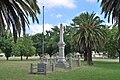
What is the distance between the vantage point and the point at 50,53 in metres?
94.1

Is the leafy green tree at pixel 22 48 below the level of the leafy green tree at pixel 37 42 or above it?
below

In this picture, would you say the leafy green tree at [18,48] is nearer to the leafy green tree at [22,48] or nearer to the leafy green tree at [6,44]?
the leafy green tree at [22,48]

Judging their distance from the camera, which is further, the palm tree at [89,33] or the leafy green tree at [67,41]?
the leafy green tree at [67,41]

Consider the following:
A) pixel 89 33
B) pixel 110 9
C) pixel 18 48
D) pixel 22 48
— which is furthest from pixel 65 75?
pixel 22 48

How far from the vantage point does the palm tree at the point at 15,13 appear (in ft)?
70.2

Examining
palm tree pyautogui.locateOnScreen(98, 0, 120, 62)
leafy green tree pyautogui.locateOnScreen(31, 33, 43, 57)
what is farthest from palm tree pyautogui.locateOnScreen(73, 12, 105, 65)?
leafy green tree pyautogui.locateOnScreen(31, 33, 43, 57)

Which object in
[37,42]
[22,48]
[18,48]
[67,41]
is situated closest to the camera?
[67,41]

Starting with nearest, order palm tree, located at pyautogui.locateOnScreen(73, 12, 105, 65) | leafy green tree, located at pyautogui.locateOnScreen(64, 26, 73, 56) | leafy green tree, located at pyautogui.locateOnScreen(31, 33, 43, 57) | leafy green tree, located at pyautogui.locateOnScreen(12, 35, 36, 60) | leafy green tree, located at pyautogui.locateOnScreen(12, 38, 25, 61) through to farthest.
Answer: palm tree, located at pyautogui.locateOnScreen(73, 12, 105, 65), leafy green tree, located at pyautogui.locateOnScreen(64, 26, 73, 56), leafy green tree, located at pyautogui.locateOnScreen(12, 38, 25, 61), leafy green tree, located at pyautogui.locateOnScreen(12, 35, 36, 60), leafy green tree, located at pyautogui.locateOnScreen(31, 33, 43, 57)

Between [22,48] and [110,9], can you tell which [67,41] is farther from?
[110,9]

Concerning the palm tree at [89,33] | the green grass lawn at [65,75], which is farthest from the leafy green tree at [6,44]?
the green grass lawn at [65,75]

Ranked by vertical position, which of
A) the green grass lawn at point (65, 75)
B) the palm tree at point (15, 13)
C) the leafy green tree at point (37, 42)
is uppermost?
the leafy green tree at point (37, 42)

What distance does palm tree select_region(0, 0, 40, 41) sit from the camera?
70.2 ft

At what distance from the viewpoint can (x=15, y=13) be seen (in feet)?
71.7

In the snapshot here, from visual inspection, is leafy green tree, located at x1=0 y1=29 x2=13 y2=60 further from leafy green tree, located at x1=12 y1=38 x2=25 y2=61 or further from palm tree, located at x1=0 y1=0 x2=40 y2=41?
palm tree, located at x1=0 y1=0 x2=40 y2=41
